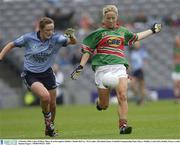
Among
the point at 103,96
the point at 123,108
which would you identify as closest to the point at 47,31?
the point at 103,96

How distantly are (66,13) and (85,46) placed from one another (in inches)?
781

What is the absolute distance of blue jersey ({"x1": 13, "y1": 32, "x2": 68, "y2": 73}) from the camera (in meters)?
13.7

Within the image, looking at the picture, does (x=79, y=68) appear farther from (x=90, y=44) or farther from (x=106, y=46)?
(x=106, y=46)

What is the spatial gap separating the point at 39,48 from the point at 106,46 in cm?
127

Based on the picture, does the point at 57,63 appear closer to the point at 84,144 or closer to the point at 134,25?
the point at 134,25

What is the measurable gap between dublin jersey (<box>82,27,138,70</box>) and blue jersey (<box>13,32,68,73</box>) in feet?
1.82

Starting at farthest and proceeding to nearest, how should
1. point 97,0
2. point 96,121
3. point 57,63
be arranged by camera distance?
1. point 97,0
2. point 57,63
3. point 96,121

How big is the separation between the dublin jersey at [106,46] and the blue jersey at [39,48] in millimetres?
555

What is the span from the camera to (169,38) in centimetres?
3431

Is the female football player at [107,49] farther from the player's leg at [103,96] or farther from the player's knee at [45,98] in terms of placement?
the player's knee at [45,98]

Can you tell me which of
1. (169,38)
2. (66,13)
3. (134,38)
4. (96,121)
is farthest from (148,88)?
(134,38)

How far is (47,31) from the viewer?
13.5 m

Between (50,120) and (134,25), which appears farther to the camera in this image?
(134,25)

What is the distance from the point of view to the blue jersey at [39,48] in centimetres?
1370
